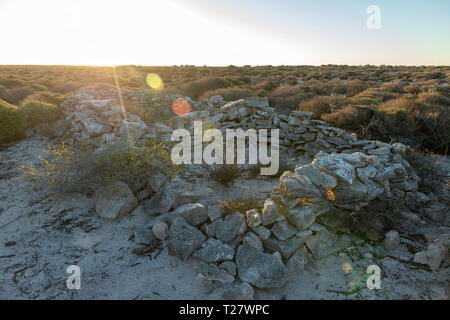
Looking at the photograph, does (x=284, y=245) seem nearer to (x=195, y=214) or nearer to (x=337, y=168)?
(x=195, y=214)

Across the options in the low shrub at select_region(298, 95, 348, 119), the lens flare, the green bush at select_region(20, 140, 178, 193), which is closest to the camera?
the green bush at select_region(20, 140, 178, 193)

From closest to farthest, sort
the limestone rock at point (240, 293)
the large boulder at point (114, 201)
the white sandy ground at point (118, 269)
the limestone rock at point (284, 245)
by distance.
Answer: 1. the limestone rock at point (240, 293)
2. the white sandy ground at point (118, 269)
3. the limestone rock at point (284, 245)
4. the large boulder at point (114, 201)

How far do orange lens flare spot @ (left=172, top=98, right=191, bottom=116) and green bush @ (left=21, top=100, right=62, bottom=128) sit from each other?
4.33 m

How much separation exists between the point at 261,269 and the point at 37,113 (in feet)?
28.7

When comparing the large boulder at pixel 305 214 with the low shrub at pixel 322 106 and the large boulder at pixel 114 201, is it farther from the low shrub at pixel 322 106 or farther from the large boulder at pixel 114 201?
the low shrub at pixel 322 106

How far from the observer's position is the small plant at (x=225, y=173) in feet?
16.2

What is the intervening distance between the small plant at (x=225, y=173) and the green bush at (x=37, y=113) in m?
6.59

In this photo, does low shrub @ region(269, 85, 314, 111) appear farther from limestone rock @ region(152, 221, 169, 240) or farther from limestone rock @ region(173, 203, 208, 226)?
limestone rock @ region(152, 221, 169, 240)

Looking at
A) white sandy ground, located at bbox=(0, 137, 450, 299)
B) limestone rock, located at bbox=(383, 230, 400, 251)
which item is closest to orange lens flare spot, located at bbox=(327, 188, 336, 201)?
white sandy ground, located at bbox=(0, 137, 450, 299)

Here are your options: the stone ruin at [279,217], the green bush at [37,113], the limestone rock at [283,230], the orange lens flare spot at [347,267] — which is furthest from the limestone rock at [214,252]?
the green bush at [37,113]

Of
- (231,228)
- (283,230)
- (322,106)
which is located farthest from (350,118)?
(231,228)

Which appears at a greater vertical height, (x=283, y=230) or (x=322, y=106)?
(x=322, y=106)

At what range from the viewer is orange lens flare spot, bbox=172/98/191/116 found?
1002 cm

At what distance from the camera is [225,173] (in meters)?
4.95
